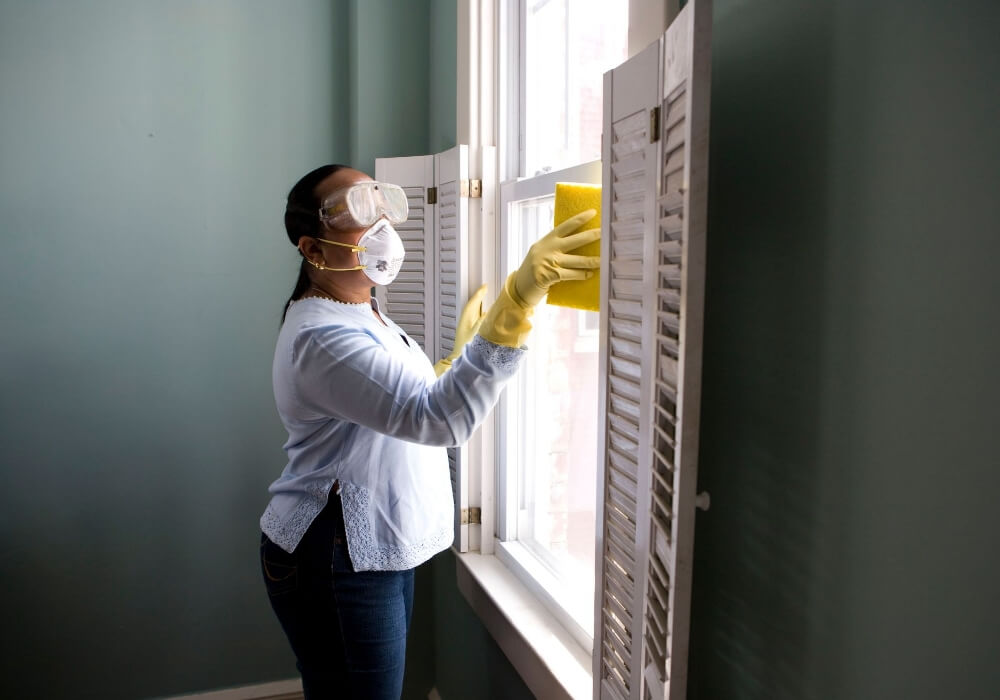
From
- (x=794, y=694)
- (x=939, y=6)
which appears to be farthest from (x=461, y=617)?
(x=939, y=6)

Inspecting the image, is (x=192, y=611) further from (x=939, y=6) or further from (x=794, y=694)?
(x=939, y=6)

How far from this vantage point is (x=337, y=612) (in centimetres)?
148

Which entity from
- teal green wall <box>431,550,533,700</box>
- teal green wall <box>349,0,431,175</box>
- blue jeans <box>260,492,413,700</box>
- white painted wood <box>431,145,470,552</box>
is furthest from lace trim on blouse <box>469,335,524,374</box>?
teal green wall <box>349,0,431,175</box>

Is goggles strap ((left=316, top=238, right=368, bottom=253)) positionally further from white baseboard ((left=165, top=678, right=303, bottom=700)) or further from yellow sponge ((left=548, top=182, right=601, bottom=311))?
white baseboard ((left=165, top=678, right=303, bottom=700))

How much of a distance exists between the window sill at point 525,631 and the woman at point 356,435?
260mm

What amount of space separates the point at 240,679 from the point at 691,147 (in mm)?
2504

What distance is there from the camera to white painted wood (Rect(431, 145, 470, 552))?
199 centimetres

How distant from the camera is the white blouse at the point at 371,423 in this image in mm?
1330

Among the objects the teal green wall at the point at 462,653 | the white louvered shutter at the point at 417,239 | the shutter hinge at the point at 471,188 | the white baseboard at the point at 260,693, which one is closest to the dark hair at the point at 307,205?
the shutter hinge at the point at 471,188

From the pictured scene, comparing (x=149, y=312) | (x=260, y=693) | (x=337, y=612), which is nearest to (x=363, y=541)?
(x=337, y=612)

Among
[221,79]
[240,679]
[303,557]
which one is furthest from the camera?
[240,679]

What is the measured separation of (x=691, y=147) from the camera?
0.77 metres

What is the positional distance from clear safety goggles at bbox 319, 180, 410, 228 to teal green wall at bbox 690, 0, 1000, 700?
2.26 feet

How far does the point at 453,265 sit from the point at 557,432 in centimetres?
52
